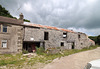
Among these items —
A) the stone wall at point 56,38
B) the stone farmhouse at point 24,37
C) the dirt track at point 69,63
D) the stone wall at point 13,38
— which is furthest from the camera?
the stone wall at point 56,38

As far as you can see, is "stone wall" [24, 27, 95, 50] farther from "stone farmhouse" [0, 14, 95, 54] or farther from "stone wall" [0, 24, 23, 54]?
"stone wall" [0, 24, 23, 54]

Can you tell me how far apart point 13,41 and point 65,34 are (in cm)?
1333

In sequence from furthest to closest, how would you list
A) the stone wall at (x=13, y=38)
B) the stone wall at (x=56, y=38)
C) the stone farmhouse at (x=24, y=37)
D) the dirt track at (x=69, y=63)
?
the stone wall at (x=56, y=38) < the stone farmhouse at (x=24, y=37) < the stone wall at (x=13, y=38) < the dirt track at (x=69, y=63)

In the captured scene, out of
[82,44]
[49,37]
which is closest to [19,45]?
[49,37]

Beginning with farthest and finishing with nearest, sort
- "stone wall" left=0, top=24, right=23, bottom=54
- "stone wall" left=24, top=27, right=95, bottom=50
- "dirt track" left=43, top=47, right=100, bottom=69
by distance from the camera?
"stone wall" left=24, top=27, right=95, bottom=50 < "stone wall" left=0, top=24, right=23, bottom=54 < "dirt track" left=43, top=47, right=100, bottom=69

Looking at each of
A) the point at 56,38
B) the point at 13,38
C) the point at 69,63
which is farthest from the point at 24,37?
the point at 69,63

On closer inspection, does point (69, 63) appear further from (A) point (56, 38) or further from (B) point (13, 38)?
(B) point (13, 38)

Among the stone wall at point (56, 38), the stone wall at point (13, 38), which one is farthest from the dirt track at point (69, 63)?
the stone wall at point (13, 38)

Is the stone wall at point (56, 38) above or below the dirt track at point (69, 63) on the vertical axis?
above

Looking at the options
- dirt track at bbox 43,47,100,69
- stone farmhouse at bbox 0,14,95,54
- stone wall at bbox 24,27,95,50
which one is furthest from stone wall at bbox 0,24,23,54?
dirt track at bbox 43,47,100,69

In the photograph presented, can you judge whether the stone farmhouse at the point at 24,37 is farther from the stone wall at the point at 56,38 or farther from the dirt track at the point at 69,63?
the dirt track at the point at 69,63

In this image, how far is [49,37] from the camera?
1550cm

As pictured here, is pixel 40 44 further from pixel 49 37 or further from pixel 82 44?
pixel 82 44

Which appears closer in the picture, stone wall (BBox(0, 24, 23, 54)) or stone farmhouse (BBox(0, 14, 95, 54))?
stone wall (BBox(0, 24, 23, 54))
